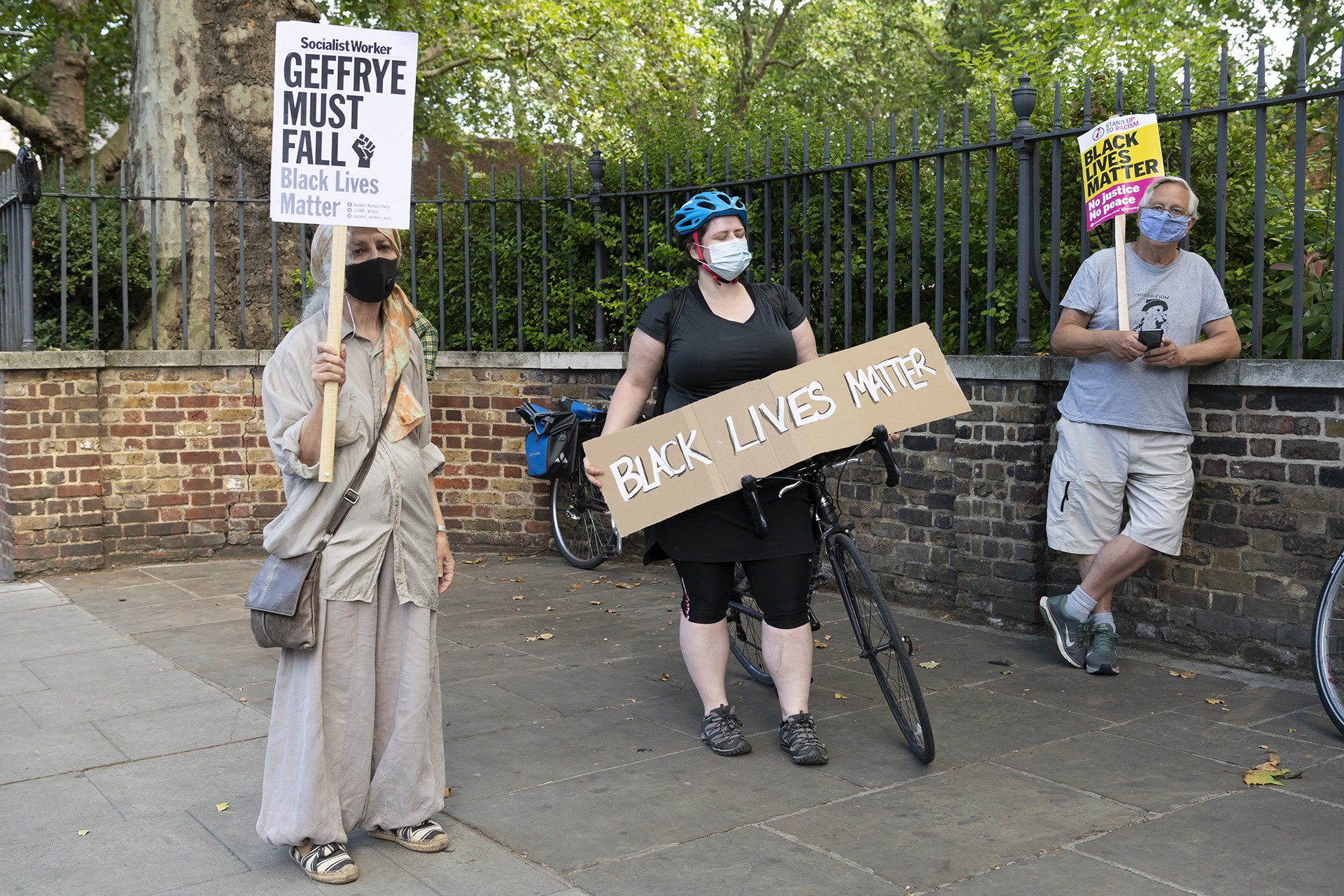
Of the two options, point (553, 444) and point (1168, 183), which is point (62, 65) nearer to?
point (553, 444)

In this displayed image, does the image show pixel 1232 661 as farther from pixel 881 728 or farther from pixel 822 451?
pixel 822 451

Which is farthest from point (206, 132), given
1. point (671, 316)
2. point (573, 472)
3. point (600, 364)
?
point (671, 316)

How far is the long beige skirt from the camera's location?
3.58 meters

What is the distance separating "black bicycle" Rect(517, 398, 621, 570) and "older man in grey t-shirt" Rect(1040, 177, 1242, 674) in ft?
11.2

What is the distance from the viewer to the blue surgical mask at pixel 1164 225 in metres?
5.31

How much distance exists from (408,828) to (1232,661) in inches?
150

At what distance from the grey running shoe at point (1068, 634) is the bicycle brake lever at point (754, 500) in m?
1.97

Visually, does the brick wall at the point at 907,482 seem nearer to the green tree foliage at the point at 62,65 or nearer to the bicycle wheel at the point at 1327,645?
the bicycle wheel at the point at 1327,645

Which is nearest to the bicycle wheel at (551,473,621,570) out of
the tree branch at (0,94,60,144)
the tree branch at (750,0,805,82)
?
the tree branch at (0,94,60,144)

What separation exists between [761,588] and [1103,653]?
1.92m

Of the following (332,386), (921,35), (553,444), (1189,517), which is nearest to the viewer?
(332,386)

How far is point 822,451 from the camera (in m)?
4.54

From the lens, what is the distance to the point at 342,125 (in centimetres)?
381

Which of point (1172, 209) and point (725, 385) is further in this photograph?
point (1172, 209)
